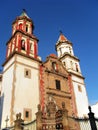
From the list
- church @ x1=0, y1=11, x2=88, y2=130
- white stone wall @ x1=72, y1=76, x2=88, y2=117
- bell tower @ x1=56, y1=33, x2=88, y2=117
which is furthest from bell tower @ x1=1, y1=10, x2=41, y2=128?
white stone wall @ x1=72, y1=76, x2=88, y2=117

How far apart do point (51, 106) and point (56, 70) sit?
21.3ft

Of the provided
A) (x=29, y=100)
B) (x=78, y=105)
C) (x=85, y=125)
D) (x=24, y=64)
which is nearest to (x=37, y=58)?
(x=24, y=64)

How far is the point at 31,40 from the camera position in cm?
2581

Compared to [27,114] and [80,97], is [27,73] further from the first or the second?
[80,97]

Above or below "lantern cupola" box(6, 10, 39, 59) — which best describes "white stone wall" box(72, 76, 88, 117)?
below

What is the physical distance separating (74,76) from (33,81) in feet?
27.5

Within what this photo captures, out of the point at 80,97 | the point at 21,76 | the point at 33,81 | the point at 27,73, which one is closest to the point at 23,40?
the point at 27,73

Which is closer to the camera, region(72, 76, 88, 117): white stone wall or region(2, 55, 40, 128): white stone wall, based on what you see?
region(2, 55, 40, 128): white stone wall

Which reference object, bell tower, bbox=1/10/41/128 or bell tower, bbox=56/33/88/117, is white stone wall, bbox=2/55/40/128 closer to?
bell tower, bbox=1/10/41/128

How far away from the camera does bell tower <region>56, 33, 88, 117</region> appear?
24192mm

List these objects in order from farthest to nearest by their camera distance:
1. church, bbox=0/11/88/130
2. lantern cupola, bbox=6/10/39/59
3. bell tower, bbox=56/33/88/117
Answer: bell tower, bbox=56/33/88/117 → lantern cupola, bbox=6/10/39/59 → church, bbox=0/11/88/130

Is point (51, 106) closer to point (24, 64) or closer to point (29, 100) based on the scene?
point (29, 100)

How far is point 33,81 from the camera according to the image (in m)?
21.6

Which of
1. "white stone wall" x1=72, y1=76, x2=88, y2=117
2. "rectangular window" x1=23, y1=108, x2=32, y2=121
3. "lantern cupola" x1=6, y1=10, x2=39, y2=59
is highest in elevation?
"lantern cupola" x1=6, y1=10, x2=39, y2=59
